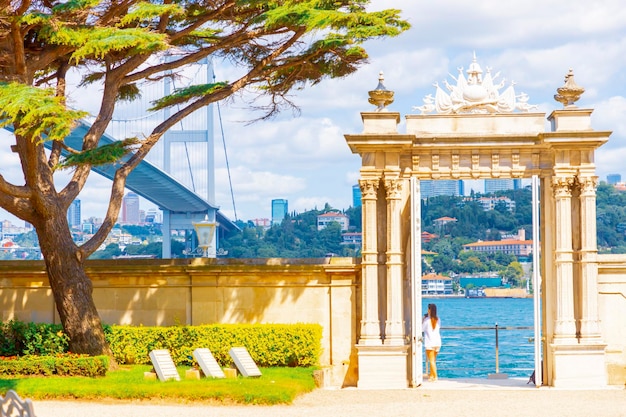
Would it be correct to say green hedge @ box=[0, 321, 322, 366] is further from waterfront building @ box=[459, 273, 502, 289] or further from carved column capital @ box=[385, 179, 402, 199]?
waterfront building @ box=[459, 273, 502, 289]

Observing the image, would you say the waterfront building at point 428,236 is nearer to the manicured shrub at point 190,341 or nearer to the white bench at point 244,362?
the manicured shrub at point 190,341

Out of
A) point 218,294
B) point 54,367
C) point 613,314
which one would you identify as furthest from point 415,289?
point 54,367

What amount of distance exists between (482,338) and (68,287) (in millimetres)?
52529

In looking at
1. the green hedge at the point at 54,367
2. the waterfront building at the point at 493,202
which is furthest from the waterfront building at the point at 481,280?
the green hedge at the point at 54,367

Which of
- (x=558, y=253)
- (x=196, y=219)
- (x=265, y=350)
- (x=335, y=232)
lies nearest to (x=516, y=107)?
(x=558, y=253)

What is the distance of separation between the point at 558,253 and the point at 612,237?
42428 millimetres

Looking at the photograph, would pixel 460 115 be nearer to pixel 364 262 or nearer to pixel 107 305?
pixel 364 262

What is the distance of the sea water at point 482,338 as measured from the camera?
42594 mm

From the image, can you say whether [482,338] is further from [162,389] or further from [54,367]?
[162,389]

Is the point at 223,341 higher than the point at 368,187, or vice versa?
the point at 368,187

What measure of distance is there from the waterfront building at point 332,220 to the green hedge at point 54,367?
142 feet

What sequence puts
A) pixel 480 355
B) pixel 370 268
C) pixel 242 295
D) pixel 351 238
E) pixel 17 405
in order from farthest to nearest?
pixel 351 238
pixel 480 355
pixel 242 295
pixel 370 268
pixel 17 405

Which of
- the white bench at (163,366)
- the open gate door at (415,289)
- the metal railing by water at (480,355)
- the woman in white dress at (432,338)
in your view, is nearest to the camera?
the white bench at (163,366)

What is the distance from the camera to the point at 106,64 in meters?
18.3
